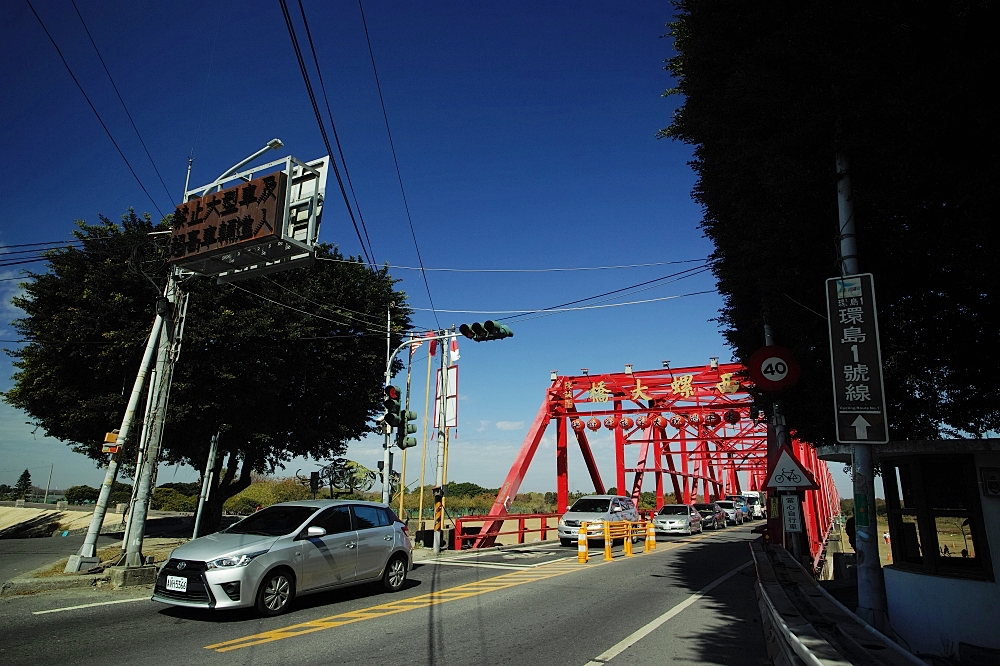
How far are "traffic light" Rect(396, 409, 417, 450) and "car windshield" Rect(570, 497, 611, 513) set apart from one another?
9.10 meters

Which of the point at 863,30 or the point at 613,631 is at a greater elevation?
the point at 863,30

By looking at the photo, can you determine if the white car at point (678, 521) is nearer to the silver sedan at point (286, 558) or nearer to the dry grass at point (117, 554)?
the dry grass at point (117, 554)

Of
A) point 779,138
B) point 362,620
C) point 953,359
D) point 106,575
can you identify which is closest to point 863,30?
point 779,138

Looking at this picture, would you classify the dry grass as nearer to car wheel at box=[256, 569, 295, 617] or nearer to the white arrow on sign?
car wheel at box=[256, 569, 295, 617]

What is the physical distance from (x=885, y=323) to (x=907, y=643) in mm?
4343

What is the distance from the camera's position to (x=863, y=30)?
23.4ft

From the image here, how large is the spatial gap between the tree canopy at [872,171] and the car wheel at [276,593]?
8.36m

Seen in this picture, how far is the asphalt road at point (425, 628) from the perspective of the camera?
6254 millimetres

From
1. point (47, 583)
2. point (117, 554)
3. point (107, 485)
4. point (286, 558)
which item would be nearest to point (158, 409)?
point (107, 485)

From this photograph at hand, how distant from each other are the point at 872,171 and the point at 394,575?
32.0 ft

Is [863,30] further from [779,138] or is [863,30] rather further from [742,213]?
[742,213]

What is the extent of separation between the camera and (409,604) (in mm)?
9367

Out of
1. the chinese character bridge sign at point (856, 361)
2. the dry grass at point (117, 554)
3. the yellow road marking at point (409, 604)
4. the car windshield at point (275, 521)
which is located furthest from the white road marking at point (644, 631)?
the dry grass at point (117, 554)

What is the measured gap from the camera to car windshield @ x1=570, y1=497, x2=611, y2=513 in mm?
23203
